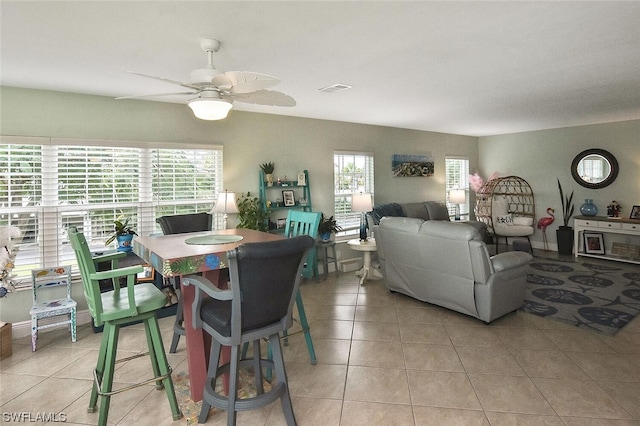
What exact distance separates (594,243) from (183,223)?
6.78 metres

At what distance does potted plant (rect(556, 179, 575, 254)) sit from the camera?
6539 mm

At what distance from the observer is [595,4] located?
206 centimetres

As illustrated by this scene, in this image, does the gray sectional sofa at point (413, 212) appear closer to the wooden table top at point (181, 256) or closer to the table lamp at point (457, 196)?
the table lamp at point (457, 196)

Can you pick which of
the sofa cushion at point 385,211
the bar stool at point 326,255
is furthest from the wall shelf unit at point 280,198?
the sofa cushion at point 385,211

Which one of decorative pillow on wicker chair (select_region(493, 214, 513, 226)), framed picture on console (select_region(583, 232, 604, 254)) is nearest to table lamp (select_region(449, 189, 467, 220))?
decorative pillow on wicker chair (select_region(493, 214, 513, 226))

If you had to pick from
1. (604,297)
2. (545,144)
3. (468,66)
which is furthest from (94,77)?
(545,144)

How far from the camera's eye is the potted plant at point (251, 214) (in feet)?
15.0

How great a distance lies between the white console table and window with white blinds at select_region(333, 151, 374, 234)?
12.2 feet

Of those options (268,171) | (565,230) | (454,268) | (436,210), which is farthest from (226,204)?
(565,230)

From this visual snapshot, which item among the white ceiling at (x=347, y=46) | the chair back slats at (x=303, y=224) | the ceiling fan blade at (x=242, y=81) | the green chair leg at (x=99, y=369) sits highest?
the white ceiling at (x=347, y=46)

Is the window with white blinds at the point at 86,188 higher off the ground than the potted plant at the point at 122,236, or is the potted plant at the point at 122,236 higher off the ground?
the window with white blinds at the point at 86,188

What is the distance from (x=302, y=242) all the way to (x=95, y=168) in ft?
10.3

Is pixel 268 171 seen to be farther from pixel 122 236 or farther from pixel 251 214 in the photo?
pixel 122 236

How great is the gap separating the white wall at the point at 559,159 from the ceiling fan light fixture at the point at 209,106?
679 centimetres
